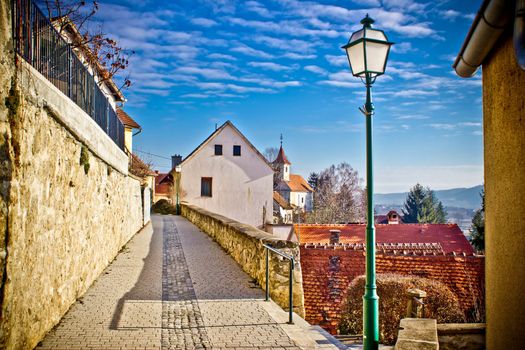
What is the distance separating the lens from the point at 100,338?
218 inches

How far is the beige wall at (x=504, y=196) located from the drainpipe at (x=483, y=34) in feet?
0.45

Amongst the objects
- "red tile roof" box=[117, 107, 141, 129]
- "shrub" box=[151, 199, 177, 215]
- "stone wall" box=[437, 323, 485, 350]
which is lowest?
"stone wall" box=[437, 323, 485, 350]

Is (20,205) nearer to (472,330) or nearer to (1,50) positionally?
(1,50)

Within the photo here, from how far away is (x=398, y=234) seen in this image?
1313 inches

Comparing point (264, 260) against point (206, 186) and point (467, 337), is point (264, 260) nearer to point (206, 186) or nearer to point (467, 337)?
point (467, 337)

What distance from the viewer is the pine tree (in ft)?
249

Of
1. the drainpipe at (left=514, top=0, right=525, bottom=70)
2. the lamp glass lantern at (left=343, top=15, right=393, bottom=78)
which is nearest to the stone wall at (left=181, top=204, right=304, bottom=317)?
the lamp glass lantern at (left=343, top=15, right=393, bottom=78)

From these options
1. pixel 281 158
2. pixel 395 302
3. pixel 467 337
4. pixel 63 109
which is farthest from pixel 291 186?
pixel 467 337

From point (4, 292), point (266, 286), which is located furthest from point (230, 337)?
point (4, 292)

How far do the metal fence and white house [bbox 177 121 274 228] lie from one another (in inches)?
1011

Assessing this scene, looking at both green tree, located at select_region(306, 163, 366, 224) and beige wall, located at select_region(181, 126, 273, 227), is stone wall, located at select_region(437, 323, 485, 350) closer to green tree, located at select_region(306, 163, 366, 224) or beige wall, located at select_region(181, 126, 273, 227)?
beige wall, located at select_region(181, 126, 273, 227)

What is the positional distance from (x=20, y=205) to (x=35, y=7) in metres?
2.64

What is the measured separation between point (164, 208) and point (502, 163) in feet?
117

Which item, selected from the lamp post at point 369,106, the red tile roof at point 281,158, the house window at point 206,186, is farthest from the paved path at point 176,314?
the red tile roof at point 281,158
